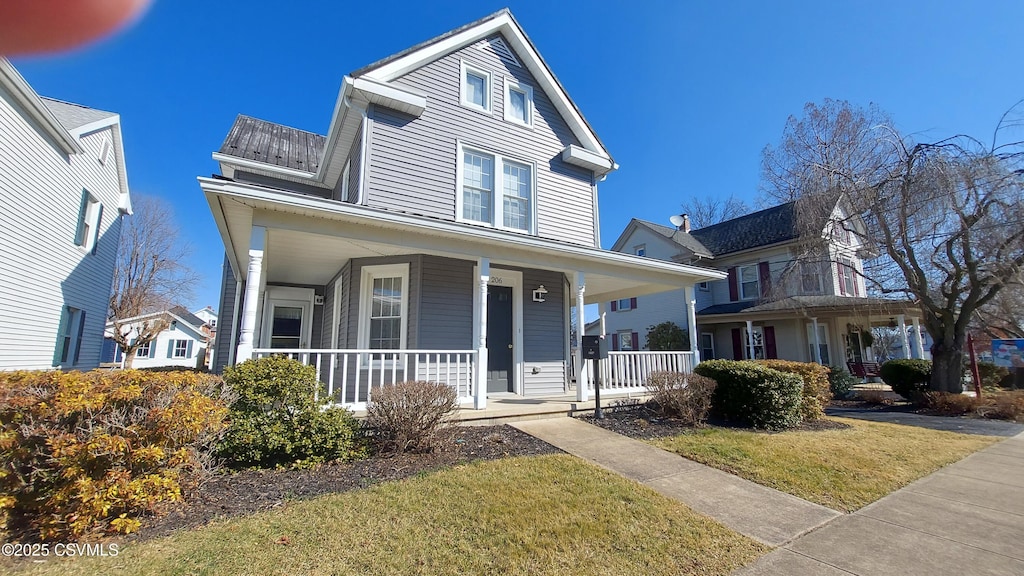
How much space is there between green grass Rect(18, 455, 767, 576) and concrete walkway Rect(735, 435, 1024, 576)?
1.21ft

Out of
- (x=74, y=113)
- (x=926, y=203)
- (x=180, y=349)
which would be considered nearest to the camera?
(x=926, y=203)

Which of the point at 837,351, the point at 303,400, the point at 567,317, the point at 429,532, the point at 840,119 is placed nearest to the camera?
the point at 429,532

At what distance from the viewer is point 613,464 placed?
470 centimetres

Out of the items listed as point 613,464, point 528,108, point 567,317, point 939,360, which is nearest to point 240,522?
point 613,464

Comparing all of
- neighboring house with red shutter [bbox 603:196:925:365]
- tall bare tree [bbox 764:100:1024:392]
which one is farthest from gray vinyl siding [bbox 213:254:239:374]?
tall bare tree [bbox 764:100:1024:392]

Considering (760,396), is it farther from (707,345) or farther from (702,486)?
(707,345)

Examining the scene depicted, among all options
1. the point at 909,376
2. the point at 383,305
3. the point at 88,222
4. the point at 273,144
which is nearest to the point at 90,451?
the point at 383,305

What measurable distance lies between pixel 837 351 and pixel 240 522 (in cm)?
2102

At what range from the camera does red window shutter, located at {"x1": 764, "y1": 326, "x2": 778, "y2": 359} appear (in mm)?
17641

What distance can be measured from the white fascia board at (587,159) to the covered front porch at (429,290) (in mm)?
2820

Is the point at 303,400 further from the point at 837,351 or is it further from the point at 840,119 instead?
the point at 837,351

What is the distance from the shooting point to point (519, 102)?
9.91m

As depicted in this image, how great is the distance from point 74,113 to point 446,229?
1347 cm

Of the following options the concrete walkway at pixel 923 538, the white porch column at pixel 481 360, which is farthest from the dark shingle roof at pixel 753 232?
the white porch column at pixel 481 360
